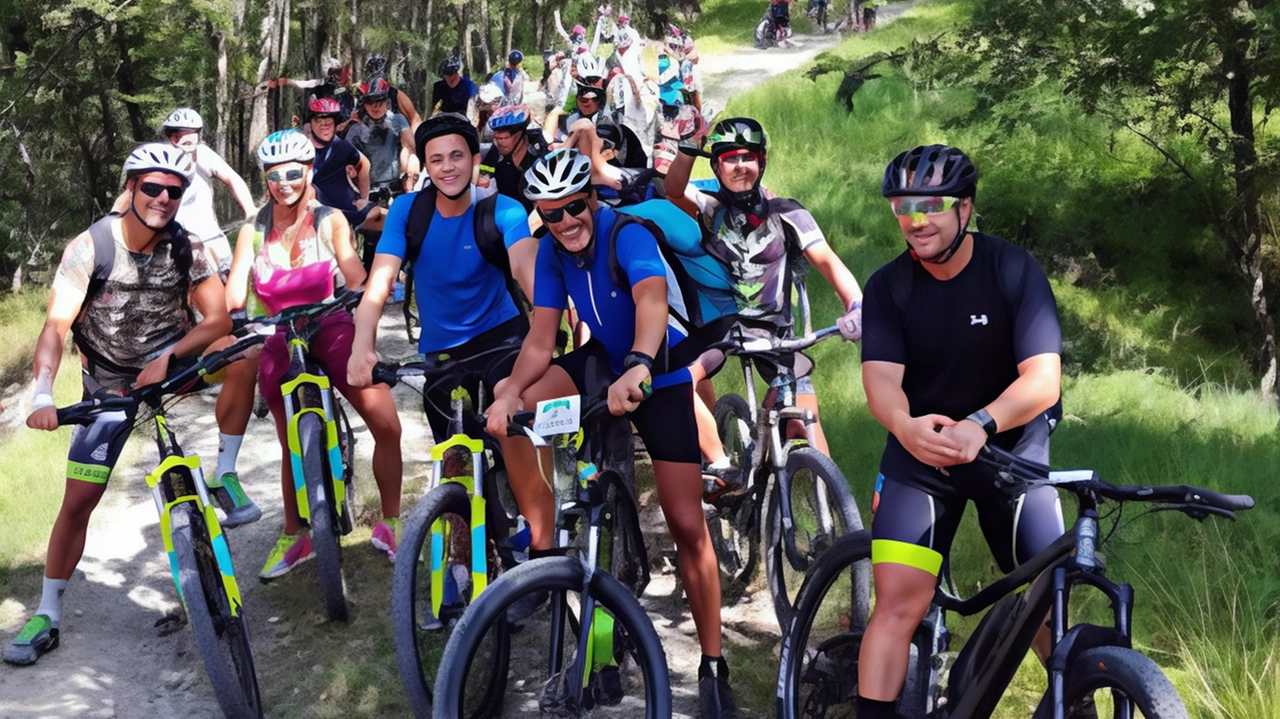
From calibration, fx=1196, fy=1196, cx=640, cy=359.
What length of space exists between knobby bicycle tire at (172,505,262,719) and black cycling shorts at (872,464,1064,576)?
9.54 feet

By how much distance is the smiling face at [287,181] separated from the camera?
6.64 meters

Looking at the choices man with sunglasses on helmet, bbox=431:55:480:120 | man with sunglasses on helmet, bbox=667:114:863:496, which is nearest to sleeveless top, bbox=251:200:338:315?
man with sunglasses on helmet, bbox=667:114:863:496

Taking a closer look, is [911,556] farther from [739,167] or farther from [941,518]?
[739,167]

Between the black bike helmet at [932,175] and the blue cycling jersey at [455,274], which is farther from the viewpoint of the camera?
the blue cycling jersey at [455,274]

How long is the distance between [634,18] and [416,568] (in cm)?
4098

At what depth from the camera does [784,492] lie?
5637 millimetres

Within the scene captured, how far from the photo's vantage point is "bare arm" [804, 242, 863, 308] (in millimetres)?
5711

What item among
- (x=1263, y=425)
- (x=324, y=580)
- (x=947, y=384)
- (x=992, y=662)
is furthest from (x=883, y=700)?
(x=1263, y=425)

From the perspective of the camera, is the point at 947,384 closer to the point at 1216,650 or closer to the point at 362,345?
the point at 1216,650

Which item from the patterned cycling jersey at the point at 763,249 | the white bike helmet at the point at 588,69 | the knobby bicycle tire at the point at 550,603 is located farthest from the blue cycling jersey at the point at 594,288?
the white bike helmet at the point at 588,69

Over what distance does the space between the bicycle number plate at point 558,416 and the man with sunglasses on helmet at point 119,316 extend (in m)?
2.20

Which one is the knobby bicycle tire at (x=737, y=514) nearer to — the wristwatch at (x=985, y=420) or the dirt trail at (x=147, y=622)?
the dirt trail at (x=147, y=622)

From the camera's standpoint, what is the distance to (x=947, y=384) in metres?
4.02

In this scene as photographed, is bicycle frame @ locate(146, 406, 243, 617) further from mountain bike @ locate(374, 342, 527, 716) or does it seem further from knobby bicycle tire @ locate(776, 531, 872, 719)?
knobby bicycle tire @ locate(776, 531, 872, 719)
